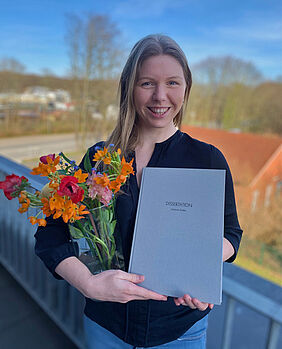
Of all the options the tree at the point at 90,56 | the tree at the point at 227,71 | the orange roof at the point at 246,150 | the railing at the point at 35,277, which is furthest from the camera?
the orange roof at the point at 246,150

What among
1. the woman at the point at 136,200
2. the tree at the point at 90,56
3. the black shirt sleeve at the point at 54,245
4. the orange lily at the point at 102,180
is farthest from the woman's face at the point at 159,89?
the tree at the point at 90,56

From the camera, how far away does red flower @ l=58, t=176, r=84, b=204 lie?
1.69ft

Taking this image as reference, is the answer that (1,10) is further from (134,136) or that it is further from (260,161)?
(260,161)

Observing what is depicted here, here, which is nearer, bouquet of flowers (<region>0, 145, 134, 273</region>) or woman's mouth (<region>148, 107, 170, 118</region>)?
bouquet of flowers (<region>0, 145, 134, 273</region>)

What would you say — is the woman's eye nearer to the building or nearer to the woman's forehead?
the woman's forehead

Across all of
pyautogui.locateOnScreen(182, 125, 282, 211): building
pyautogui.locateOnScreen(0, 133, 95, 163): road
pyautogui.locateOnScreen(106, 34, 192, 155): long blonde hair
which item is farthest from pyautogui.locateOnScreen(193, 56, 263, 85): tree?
pyautogui.locateOnScreen(106, 34, 192, 155): long blonde hair

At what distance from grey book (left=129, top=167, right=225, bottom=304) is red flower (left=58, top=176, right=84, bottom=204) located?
162 millimetres

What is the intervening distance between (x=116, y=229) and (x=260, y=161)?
720 inches

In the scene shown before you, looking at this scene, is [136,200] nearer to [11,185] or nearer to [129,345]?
[11,185]

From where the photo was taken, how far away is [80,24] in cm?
691

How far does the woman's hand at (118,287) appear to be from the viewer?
58cm

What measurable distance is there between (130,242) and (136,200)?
11cm

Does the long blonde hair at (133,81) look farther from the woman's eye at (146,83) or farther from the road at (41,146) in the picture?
the road at (41,146)

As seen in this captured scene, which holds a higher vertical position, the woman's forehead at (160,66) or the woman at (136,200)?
the woman's forehead at (160,66)
